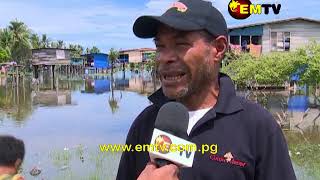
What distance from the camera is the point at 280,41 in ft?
111

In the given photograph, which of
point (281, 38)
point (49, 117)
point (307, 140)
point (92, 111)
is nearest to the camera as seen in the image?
point (307, 140)

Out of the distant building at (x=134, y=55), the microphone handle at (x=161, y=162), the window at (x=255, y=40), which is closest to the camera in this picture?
the microphone handle at (x=161, y=162)

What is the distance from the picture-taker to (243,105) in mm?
2324

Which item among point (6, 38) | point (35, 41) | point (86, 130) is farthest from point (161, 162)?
point (35, 41)

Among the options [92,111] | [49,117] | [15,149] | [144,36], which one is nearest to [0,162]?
[15,149]

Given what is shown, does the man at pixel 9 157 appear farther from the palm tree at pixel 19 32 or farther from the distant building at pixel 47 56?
the palm tree at pixel 19 32

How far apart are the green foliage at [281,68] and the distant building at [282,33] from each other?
43.1 feet

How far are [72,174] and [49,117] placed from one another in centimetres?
1372

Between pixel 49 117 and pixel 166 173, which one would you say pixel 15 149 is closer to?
pixel 166 173

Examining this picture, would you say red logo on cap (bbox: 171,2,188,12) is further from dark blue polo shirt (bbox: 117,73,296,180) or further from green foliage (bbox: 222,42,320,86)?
green foliage (bbox: 222,42,320,86)

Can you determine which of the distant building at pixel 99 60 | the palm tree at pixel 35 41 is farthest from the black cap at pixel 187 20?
the palm tree at pixel 35 41

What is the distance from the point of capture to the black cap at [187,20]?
2.19m

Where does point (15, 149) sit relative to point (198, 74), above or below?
below

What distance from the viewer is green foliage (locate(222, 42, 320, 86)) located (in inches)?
709
